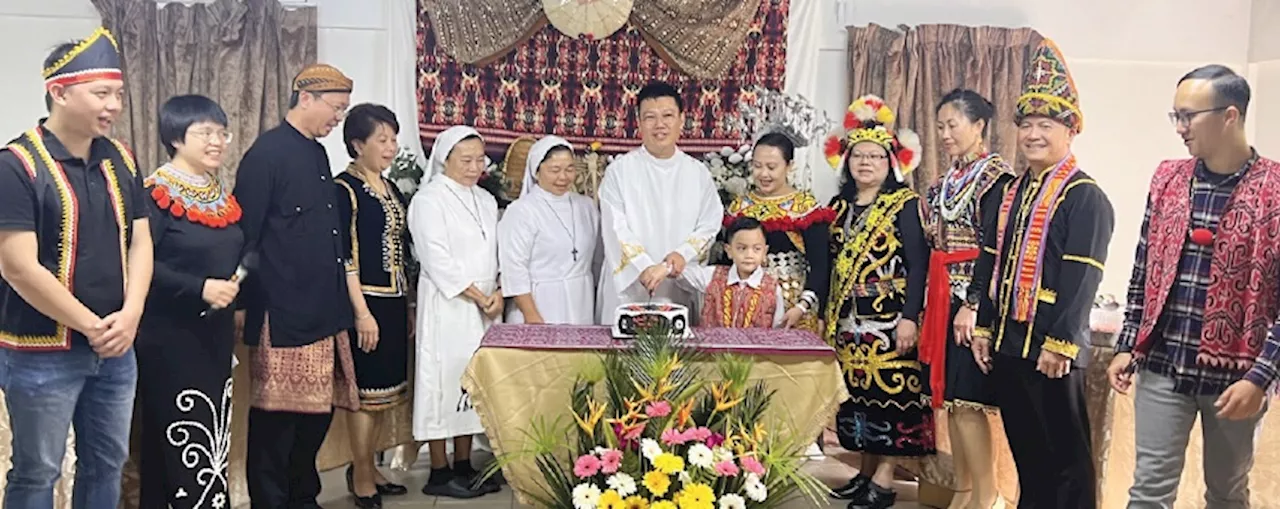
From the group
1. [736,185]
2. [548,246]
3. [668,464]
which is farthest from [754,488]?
[736,185]

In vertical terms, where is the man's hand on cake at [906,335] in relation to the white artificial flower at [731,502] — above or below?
above

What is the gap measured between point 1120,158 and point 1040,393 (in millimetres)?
3066

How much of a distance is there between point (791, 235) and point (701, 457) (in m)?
1.65

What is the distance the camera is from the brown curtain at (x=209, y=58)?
4449 millimetres

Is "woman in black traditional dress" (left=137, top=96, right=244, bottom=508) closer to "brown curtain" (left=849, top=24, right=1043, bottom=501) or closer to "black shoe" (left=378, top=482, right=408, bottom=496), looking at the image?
"black shoe" (left=378, top=482, right=408, bottom=496)

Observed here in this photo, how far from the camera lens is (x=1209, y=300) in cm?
218

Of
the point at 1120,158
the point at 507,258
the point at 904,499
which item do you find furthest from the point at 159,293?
the point at 1120,158

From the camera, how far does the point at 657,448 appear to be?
2139 millimetres

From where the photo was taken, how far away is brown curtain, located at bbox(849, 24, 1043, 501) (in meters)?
4.75

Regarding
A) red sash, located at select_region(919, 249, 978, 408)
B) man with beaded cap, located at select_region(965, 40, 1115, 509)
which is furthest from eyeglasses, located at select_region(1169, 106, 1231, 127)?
red sash, located at select_region(919, 249, 978, 408)

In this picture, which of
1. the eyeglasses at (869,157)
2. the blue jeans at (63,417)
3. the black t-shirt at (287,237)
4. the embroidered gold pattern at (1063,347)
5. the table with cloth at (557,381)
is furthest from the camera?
the eyeglasses at (869,157)

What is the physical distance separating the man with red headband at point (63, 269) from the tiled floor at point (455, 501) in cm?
139

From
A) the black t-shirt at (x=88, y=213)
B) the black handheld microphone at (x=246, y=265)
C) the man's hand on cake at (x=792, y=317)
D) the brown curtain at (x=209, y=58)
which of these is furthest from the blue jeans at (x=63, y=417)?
the brown curtain at (x=209, y=58)

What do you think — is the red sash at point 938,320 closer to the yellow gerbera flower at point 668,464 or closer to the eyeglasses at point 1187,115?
the eyeglasses at point 1187,115
